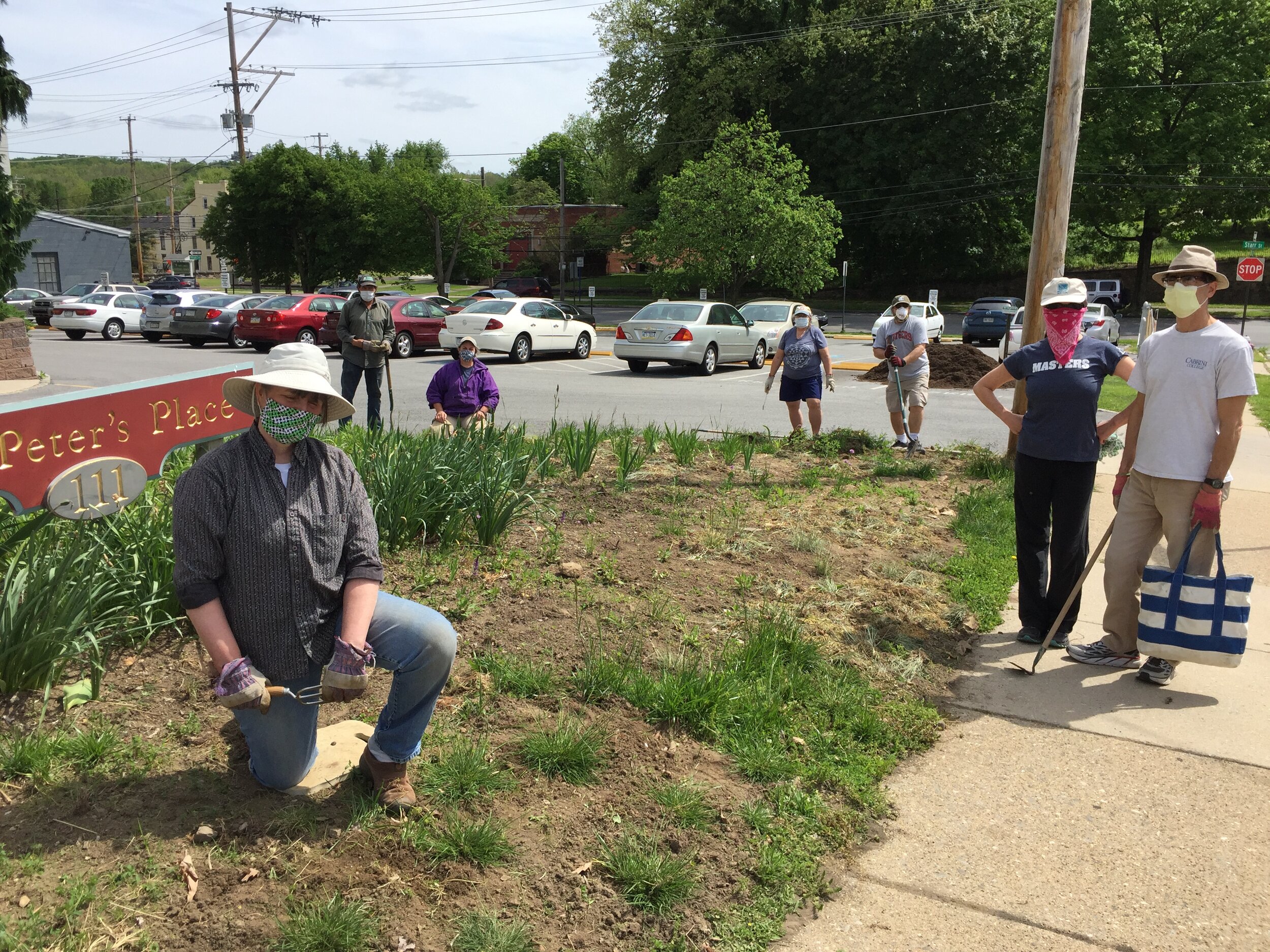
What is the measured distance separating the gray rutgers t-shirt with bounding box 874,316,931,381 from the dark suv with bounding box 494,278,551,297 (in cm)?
4111

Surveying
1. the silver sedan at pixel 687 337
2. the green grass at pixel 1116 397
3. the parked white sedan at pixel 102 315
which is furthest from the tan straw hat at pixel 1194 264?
the parked white sedan at pixel 102 315

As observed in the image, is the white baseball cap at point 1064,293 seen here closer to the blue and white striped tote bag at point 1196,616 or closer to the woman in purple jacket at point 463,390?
the blue and white striped tote bag at point 1196,616

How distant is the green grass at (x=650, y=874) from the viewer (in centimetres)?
322

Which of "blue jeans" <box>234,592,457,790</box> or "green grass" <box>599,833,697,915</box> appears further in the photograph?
"blue jeans" <box>234,592,457,790</box>

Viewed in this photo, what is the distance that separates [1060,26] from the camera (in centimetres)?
924

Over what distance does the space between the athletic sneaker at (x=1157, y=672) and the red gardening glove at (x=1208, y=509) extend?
695 mm

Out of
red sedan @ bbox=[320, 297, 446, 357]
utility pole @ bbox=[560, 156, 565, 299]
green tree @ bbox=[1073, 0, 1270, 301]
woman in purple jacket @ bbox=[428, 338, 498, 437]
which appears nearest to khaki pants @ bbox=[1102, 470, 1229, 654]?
woman in purple jacket @ bbox=[428, 338, 498, 437]

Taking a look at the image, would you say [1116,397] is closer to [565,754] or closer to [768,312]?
[768,312]

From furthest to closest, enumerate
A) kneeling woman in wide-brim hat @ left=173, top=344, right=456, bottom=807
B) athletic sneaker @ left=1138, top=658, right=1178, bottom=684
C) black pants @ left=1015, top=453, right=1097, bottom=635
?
black pants @ left=1015, top=453, right=1097, bottom=635, athletic sneaker @ left=1138, top=658, right=1178, bottom=684, kneeling woman in wide-brim hat @ left=173, top=344, right=456, bottom=807

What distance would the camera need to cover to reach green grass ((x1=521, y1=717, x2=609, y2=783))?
382cm

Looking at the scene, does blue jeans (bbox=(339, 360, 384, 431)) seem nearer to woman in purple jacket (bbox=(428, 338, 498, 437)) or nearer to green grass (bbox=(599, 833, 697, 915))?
woman in purple jacket (bbox=(428, 338, 498, 437))

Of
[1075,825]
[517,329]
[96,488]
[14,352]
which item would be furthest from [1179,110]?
[96,488]

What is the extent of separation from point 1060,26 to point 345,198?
152ft

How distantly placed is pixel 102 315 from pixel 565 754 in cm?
3303
